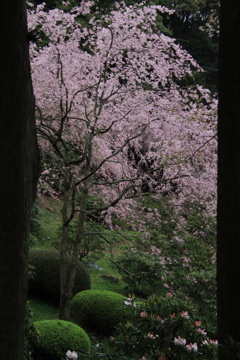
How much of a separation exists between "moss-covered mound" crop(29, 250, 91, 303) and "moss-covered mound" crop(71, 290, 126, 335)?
0.85 m

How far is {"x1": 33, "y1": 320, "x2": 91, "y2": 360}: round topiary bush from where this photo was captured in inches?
228

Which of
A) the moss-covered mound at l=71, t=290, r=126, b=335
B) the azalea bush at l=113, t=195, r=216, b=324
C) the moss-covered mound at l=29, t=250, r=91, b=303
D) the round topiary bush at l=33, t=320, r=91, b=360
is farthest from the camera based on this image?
the moss-covered mound at l=29, t=250, r=91, b=303

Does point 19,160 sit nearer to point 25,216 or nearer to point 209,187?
point 25,216

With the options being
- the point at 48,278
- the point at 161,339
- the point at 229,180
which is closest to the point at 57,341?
the point at 161,339

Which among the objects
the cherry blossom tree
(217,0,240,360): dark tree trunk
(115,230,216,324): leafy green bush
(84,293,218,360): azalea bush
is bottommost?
(115,230,216,324): leafy green bush

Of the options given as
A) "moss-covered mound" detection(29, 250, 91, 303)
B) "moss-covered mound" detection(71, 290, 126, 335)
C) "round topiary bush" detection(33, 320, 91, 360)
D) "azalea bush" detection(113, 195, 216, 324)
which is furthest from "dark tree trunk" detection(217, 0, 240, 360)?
"moss-covered mound" detection(29, 250, 91, 303)

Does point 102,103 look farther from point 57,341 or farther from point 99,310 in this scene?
point 57,341

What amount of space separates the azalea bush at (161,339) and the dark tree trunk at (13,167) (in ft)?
3.66

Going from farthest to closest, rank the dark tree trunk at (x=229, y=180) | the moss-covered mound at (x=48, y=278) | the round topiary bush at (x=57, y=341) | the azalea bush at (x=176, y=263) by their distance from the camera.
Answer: the moss-covered mound at (x=48, y=278)
the azalea bush at (x=176, y=263)
the round topiary bush at (x=57, y=341)
the dark tree trunk at (x=229, y=180)

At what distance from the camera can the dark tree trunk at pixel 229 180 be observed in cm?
189

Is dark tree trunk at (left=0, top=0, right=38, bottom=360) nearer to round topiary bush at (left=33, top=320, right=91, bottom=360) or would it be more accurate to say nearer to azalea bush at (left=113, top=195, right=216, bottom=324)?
round topiary bush at (left=33, top=320, right=91, bottom=360)

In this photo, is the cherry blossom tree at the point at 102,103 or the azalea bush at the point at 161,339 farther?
the cherry blossom tree at the point at 102,103

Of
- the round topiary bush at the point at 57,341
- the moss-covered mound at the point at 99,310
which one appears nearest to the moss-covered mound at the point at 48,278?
the moss-covered mound at the point at 99,310

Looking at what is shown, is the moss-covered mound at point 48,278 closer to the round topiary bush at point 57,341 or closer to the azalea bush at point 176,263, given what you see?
the azalea bush at point 176,263
